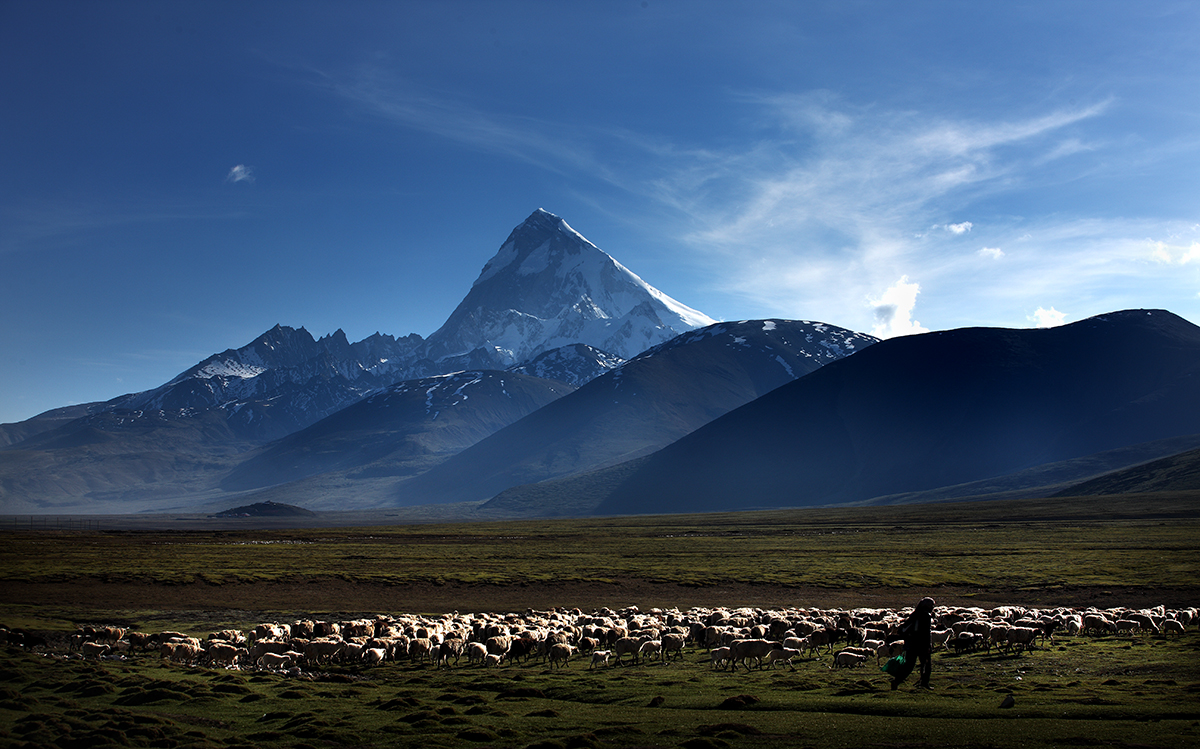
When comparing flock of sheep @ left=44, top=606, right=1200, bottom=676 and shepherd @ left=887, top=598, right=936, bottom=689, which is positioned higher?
shepherd @ left=887, top=598, right=936, bottom=689

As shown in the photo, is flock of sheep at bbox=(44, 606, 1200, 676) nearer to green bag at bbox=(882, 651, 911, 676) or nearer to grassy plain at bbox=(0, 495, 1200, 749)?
grassy plain at bbox=(0, 495, 1200, 749)

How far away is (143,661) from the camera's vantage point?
1059 inches

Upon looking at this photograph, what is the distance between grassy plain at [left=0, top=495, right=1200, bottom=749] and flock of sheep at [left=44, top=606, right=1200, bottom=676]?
39.0 inches

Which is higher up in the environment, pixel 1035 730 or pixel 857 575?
pixel 1035 730

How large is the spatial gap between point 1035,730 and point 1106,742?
1.25 m

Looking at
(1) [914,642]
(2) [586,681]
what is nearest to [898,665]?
(1) [914,642]

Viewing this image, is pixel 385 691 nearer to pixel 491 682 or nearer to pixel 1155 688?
pixel 491 682

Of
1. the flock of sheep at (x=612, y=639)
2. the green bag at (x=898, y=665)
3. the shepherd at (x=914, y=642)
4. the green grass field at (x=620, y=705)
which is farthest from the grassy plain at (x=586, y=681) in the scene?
the flock of sheep at (x=612, y=639)

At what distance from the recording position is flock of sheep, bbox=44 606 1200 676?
26.7 m

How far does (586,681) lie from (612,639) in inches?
290

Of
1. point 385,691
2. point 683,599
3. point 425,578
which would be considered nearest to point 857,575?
point 683,599

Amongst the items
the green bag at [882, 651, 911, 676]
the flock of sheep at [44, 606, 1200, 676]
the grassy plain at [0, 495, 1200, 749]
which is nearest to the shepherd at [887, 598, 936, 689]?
the green bag at [882, 651, 911, 676]

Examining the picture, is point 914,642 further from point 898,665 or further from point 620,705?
point 620,705

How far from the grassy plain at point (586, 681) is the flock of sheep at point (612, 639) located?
99 cm
